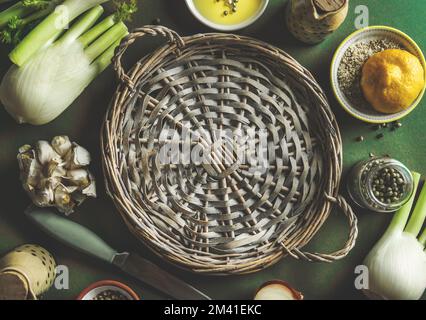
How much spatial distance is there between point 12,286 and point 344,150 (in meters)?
0.80

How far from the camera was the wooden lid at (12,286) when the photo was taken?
1.13 m

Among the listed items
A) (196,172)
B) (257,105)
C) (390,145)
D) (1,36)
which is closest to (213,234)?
(196,172)

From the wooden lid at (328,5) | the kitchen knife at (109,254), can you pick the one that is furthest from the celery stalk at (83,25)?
the wooden lid at (328,5)

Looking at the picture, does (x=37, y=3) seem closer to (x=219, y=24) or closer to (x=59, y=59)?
(x=59, y=59)

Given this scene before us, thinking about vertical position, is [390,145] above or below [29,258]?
above

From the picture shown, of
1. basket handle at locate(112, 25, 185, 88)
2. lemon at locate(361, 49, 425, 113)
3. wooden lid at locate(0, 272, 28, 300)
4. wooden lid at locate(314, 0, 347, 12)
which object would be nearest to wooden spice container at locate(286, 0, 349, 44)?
wooden lid at locate(314, 0, 347, 12)

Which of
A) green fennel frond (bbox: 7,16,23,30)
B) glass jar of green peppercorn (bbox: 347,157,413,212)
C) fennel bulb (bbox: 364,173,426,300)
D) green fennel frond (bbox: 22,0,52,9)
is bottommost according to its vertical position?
fennel bulb (bbox: 364,173,426,300)

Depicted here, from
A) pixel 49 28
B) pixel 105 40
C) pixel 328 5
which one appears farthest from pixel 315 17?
pixel 49 28

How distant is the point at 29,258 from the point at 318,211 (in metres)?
0.63

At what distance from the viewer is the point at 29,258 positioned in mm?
1197

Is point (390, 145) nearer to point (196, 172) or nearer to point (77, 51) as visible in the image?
point (196, 172)

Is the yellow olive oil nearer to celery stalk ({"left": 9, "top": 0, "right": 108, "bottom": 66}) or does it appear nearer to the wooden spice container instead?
the wooden spice container

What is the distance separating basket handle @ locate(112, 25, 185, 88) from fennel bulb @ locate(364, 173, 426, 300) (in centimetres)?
65

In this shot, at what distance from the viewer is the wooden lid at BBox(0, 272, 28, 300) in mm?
1131
